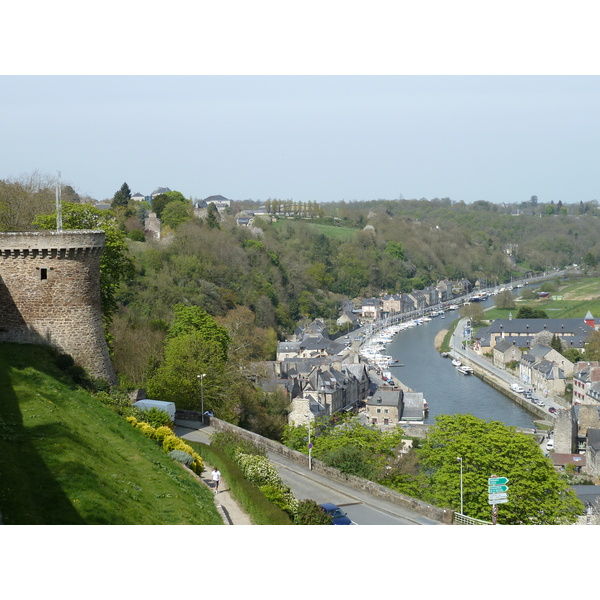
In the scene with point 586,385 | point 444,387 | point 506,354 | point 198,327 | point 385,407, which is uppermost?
point 198,327

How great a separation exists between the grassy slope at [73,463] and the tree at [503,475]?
827 cm

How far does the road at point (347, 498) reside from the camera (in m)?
14.3

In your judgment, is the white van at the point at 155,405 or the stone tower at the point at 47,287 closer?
the stone tower at the point at 47,287

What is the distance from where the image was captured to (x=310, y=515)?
12945mm

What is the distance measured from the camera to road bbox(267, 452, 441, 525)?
1428 cm

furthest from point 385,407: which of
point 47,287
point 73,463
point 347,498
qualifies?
point 73,463

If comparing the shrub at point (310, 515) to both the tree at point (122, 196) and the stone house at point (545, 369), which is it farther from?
the tree at point (122, 196)

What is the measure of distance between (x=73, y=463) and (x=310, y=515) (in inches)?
155

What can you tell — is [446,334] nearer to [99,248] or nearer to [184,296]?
[184,296]

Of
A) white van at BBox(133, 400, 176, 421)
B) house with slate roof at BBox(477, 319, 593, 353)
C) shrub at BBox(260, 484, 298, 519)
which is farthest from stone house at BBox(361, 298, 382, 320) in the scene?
shrub at BBox(260, 484, 298, 519)

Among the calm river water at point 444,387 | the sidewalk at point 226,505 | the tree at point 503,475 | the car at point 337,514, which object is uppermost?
the sidewalk at point 226,505

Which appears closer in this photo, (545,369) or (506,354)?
(545,369)

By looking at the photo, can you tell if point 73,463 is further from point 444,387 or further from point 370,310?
point 370,310

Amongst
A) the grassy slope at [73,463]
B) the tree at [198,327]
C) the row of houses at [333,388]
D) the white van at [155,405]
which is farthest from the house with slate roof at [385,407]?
the grassy slope at [73,463]
